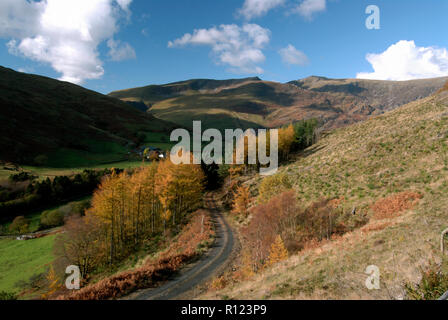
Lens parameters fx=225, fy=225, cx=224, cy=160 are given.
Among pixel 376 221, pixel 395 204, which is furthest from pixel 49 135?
pixel 395 204

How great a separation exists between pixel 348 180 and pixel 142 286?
36.1 m

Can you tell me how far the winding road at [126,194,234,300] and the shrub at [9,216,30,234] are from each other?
2058 inches

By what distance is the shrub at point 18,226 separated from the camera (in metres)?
57.0

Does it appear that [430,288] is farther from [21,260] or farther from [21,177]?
[21,177]

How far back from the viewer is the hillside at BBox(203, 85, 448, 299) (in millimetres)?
12375

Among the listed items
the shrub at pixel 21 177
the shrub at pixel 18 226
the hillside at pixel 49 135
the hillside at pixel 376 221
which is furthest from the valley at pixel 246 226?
the hillside at pixel 49 135

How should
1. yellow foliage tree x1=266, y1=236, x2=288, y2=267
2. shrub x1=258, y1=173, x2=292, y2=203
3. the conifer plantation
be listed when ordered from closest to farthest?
yellow foliage tree x1=266, y1=236, x2=288, y2=267 < the conifer plantation < shrub x1=258, y1=173, x2=292, y2=203

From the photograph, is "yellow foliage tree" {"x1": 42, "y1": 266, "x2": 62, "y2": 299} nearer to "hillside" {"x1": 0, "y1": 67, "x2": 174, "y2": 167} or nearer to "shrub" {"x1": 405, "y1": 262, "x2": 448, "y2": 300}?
"shrub" {"x1": 405, "y1": 262, "x2": 448, "y2": 300}

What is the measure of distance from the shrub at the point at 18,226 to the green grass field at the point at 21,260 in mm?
3679

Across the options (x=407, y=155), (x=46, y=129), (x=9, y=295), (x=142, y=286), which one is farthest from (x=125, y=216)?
(x=46, y=129)

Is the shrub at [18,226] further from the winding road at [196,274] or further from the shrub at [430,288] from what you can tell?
the shrub at [430,288]

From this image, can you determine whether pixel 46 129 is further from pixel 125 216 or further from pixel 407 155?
pixel 407 155

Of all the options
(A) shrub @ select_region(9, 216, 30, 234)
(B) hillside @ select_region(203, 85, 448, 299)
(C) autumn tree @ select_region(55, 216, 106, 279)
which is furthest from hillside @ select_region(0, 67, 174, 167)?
(B) hillside @ select_region(203, 85, 448, 299)

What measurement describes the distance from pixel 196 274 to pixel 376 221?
20723 mm
